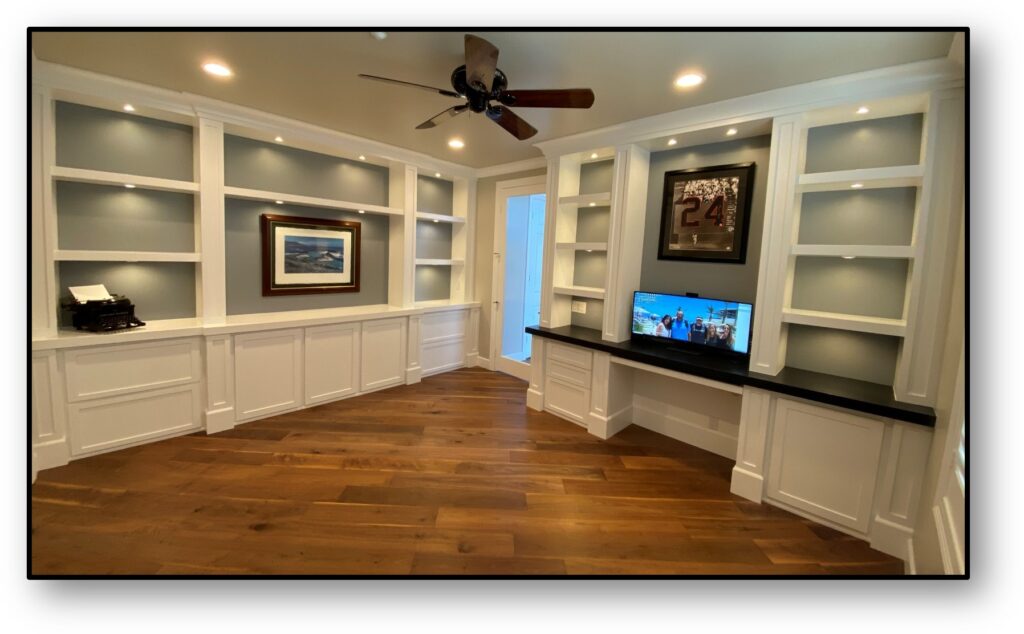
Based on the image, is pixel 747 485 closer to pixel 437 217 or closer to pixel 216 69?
pixel 437 217

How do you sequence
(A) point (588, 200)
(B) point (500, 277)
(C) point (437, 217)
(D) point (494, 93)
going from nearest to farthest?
(D) point (494, 93) < (A) point (588, 200) < (C) point (437, 217) < (B) point (500, 277)

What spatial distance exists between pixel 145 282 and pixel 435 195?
2.84m

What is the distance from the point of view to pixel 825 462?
202 centimetres

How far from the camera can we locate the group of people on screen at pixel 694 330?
2.55m

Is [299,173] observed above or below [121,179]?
above

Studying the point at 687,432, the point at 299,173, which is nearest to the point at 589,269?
the point at 687,432

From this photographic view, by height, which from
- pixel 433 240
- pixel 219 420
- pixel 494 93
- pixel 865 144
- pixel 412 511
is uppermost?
pixel 494 93

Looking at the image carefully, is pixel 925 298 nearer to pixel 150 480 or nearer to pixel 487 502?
pixel 487 502

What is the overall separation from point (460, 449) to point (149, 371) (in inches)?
87.2

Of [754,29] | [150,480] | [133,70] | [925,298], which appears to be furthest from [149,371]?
[925,298]

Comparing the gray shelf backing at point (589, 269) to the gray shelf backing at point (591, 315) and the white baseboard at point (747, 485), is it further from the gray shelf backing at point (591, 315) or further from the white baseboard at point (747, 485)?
the white baseboard at point (747, 485)

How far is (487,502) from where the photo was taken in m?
2.12

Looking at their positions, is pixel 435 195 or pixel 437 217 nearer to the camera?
pixel 437 217

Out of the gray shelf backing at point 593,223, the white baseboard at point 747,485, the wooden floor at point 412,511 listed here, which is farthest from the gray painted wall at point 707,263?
the wooden floor at point 412,511
